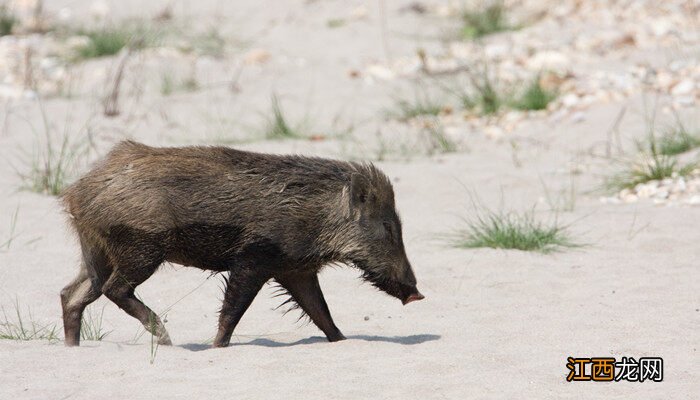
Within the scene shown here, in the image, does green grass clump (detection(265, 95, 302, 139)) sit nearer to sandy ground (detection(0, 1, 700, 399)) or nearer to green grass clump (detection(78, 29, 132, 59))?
sandy ground (detection(0, 1, 700, 399))

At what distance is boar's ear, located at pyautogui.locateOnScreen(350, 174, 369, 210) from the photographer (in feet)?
16.7

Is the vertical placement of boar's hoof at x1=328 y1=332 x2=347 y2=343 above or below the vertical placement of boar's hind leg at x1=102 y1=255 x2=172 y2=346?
below

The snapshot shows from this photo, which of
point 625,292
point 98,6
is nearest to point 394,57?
point 98,6

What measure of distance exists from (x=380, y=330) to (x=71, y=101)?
626 centimetres

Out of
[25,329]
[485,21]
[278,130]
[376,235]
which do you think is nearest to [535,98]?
[278,130]

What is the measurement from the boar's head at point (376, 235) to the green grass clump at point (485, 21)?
7.69 m

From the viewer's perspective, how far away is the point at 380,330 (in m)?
5.48

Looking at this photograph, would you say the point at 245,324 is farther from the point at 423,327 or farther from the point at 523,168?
the point at 523,168

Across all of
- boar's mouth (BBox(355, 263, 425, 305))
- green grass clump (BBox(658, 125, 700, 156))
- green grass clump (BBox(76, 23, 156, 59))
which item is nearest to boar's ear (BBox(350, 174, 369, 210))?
boar's mouth (BBox(355, 263, 425, 305))

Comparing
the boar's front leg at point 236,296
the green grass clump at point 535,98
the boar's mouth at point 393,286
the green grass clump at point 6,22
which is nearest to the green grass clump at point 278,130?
the green grass clump at point 535,98

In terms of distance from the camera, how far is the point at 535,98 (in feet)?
33.6

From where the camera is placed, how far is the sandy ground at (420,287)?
429cm

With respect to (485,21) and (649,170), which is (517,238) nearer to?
(649,170)

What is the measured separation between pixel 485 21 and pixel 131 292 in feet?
28.6
